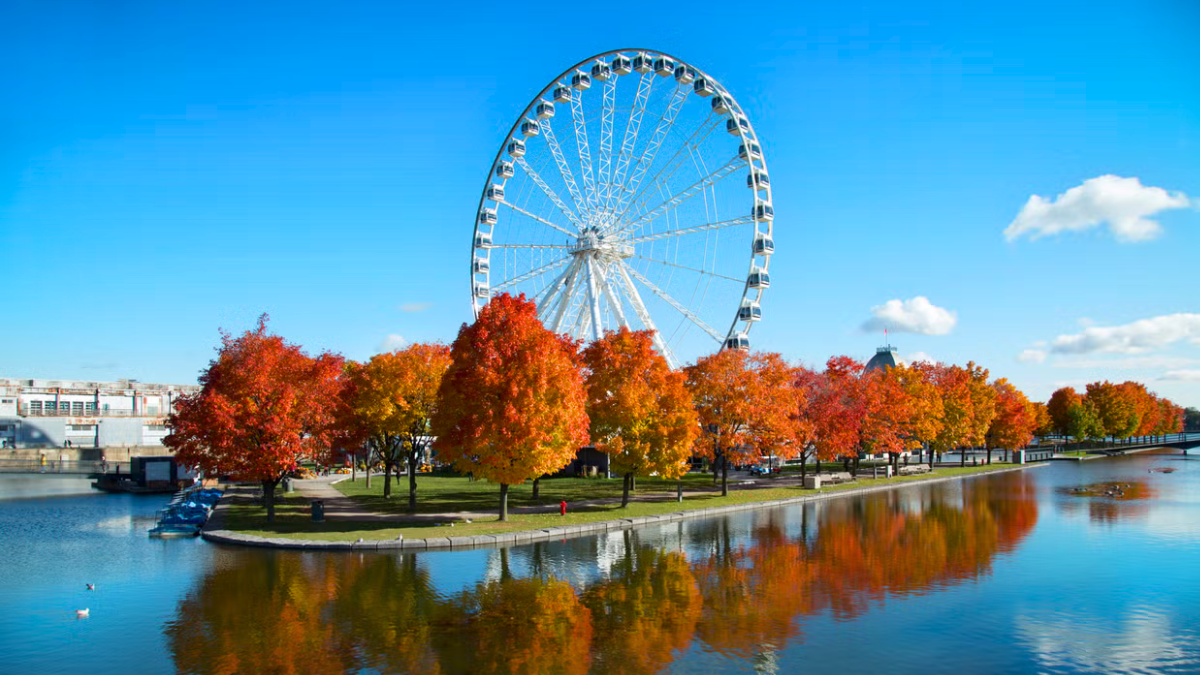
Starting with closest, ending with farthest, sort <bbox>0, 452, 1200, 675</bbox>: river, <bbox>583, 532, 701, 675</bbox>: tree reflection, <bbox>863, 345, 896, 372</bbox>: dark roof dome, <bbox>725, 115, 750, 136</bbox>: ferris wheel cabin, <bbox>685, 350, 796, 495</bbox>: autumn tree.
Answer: <bbox>583, 532, 701, 675</bbox>: tree reflection → <bbox>0, 452, 1200, 675</bbox>: river → <bbox>685, 350, 796, 495</bbox>: autumn tree → <bbox>725, 115, 750, 136</bbox>: ferris wheel cabin → <bbox>863, 345, 896, 372</bbox>: dark roof dome

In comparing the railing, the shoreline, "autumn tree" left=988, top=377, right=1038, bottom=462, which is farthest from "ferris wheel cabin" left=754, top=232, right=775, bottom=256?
the railing

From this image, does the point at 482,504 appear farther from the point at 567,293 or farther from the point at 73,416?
the point at 73,416

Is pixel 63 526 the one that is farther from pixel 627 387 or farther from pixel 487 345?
pixel 627 387

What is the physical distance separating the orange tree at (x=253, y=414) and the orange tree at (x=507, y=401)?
591 centimetres

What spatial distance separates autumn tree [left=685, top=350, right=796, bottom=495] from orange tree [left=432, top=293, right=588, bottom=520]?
50.7 feet

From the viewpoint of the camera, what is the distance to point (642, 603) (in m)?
21.6

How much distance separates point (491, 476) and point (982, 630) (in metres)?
20.6

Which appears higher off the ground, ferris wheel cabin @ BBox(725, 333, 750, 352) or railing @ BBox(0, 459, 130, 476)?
ferris wheel cabin @ BBox(725, 333, 750, 352)

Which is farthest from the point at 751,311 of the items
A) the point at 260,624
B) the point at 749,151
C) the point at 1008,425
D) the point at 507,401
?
the point at 1008,425

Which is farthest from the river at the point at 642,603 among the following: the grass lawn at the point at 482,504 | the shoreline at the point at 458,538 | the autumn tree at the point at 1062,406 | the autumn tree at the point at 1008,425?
the autumn tree at the point at 1062,406

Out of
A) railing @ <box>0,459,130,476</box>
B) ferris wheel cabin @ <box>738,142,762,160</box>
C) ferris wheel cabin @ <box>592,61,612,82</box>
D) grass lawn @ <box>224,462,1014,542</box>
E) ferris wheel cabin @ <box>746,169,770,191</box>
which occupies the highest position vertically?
ferris wheel cabin @ <box>592,61,612,82</box>

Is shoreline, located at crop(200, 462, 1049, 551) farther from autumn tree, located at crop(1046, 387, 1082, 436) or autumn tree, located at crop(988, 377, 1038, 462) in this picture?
autumn tree, located at crop(1046, 387, 1082, 436)

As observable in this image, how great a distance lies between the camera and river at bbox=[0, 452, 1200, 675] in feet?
55.4

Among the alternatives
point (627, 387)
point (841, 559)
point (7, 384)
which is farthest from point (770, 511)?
point (7, 384)
